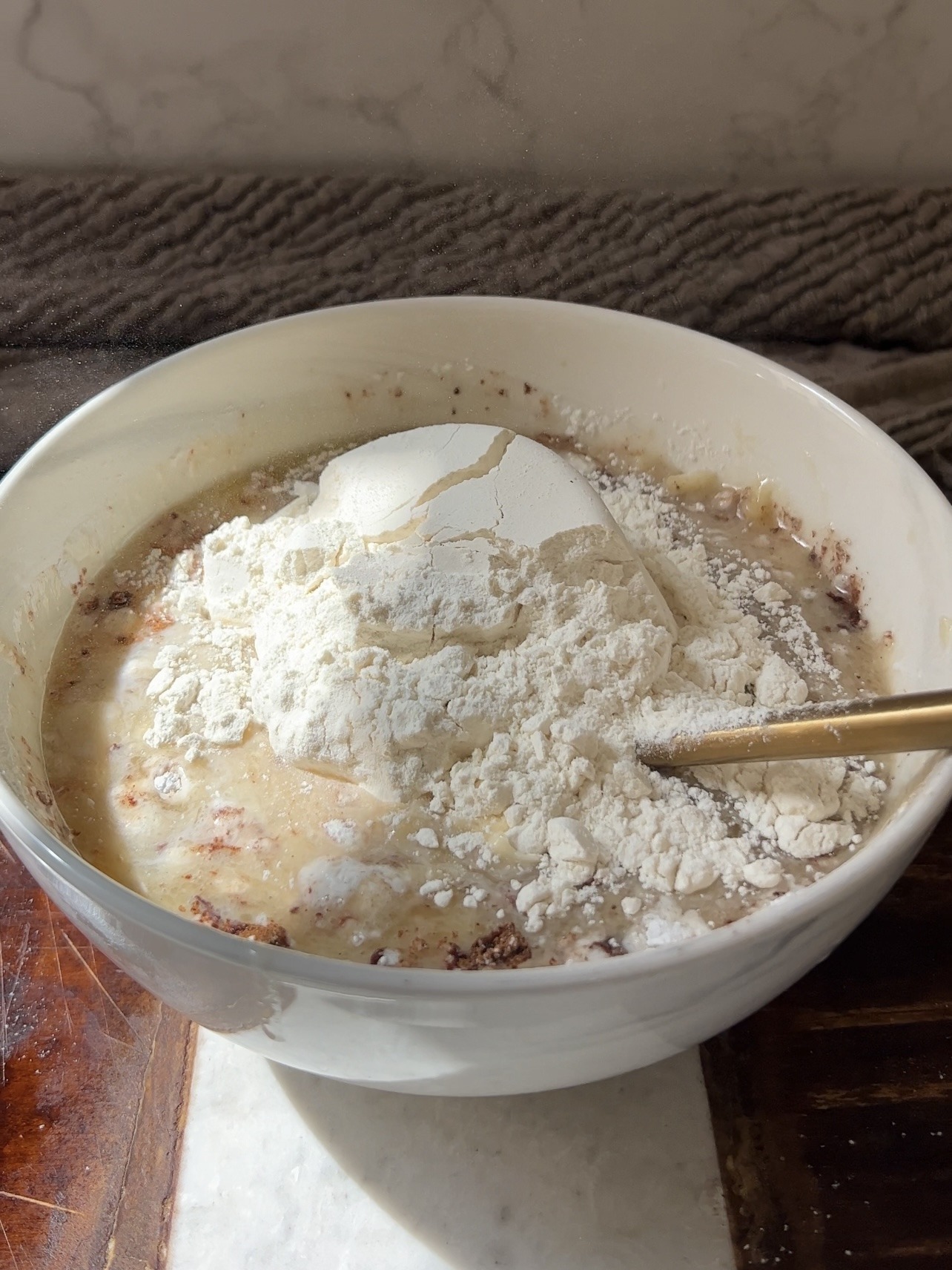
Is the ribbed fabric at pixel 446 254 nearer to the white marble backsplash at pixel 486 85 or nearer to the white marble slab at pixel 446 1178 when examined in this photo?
the white marble backsplash at pixel 486 85

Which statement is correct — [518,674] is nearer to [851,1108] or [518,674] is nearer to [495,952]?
[495,952]

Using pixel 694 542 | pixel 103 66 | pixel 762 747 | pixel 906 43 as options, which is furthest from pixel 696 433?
pixel 103 66

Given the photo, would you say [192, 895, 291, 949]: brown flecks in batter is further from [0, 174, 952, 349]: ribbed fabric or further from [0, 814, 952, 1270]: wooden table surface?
[0, 174, 952, 349]: ribbed fabric

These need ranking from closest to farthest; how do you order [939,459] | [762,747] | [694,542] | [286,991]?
[286,991] < [762,747] < [694,542] < [939,459]

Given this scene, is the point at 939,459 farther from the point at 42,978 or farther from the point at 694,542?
the point at 42,978

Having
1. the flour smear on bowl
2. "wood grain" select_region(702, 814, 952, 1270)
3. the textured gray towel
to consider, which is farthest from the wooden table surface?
the textured gray towel

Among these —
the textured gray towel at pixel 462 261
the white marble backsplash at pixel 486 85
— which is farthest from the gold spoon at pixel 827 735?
the white marble backsplash at pixel 486 85
